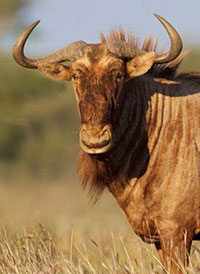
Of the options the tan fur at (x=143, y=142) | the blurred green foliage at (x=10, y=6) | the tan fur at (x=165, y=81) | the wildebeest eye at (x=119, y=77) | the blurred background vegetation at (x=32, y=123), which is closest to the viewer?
the tan fur at (x=143, y=142)

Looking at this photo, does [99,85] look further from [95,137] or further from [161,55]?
[161,55]

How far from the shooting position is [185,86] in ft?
28.6

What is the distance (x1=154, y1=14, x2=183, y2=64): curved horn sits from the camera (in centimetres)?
823

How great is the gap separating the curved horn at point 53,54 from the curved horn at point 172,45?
665mm

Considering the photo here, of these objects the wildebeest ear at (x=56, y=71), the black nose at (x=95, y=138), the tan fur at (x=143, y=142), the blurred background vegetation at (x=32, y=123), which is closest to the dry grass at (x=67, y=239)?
the tan fur at (x=143, y=142)

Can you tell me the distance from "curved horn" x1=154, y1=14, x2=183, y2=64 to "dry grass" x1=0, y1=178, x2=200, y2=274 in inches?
60.1

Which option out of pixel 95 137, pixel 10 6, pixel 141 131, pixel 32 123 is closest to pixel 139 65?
pixel 141 131

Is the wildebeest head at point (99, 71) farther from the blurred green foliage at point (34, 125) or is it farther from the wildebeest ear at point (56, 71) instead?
the blurred green foliage at point (34, 125)

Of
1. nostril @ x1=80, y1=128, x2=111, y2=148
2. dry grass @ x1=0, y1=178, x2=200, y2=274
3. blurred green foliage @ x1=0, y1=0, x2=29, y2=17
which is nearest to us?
dry grass @ x1=0, y1=178, x2=200, y2=274

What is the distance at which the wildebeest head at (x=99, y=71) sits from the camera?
783cm

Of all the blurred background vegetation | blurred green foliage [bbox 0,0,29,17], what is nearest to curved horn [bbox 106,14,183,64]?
the blurred background vegetation

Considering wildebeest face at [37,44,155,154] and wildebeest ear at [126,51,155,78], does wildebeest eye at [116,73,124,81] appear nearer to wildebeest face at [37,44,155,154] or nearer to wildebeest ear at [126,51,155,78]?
wildebeest face at [37,44,155,154]

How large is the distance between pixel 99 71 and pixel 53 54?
2.46 feet

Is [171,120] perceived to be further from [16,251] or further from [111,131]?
[16,251]
